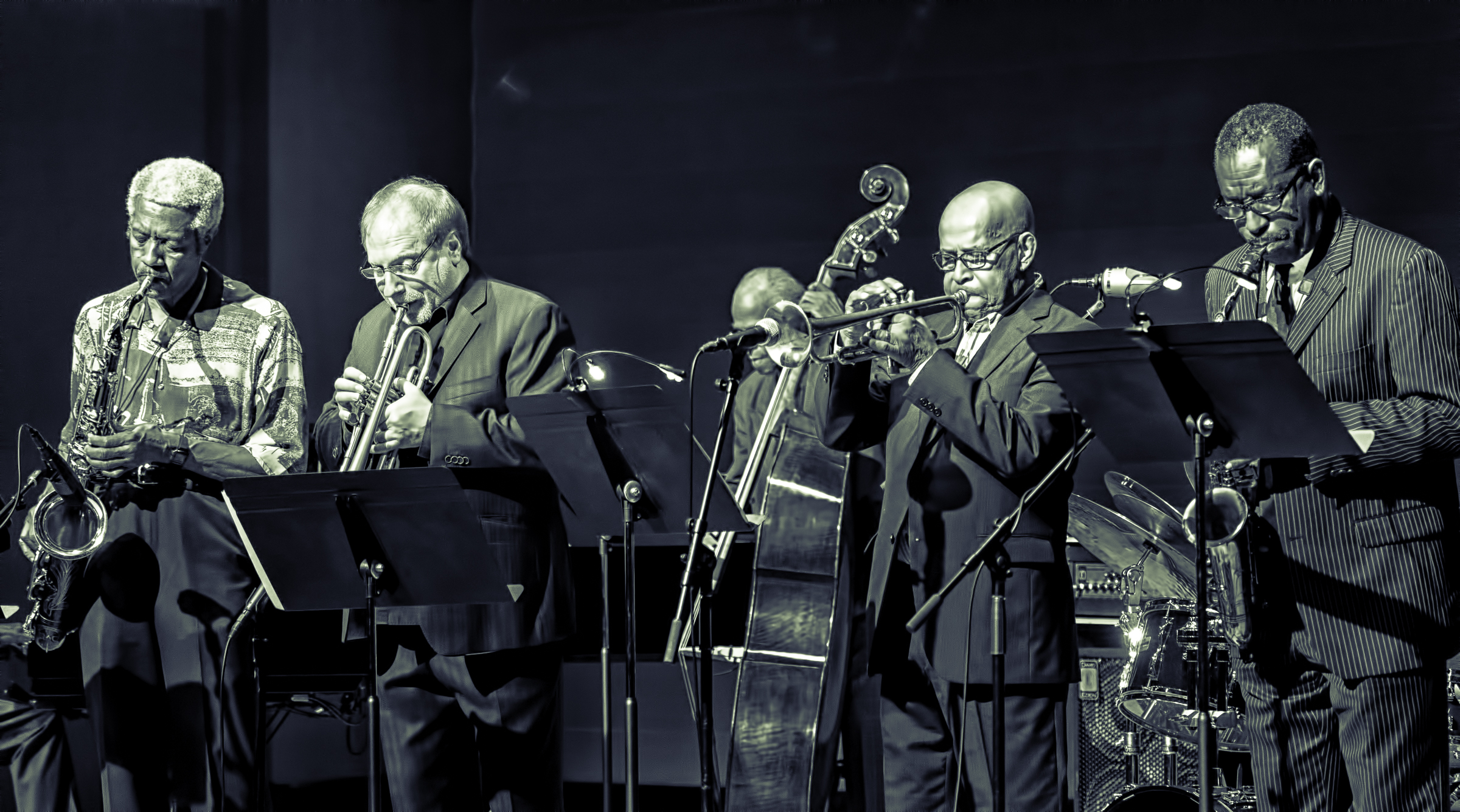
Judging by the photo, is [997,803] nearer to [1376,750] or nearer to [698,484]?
[1376,750]

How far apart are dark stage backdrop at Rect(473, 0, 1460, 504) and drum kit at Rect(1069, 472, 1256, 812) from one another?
1558 mm

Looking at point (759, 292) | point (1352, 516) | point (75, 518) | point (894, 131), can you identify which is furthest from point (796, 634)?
point (894, 131)

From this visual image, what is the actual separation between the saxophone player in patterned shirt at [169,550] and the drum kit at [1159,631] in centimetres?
230

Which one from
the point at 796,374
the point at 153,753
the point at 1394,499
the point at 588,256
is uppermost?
the point at 588,256

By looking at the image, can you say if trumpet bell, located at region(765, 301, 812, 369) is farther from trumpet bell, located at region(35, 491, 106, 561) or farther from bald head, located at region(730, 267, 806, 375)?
bald head, located at region(730, 267, 806, 375)

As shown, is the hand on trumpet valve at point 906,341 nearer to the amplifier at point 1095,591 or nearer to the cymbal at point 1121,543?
the cymbal at point 1121,543

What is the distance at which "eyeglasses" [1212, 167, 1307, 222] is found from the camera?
9.20 feet

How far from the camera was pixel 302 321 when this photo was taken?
5.55 m

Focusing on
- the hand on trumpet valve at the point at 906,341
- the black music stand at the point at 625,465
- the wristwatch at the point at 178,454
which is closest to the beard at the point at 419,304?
the black music stand at the point at 625,465

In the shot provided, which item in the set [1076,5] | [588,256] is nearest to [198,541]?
[588,256]

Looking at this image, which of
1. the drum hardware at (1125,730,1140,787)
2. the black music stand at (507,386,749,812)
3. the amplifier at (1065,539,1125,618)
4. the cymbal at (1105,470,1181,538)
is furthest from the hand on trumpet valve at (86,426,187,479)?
the drum hardware at (1125,730,1140,787)

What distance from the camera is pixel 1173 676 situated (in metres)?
3.79

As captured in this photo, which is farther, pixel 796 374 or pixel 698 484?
pixel 796 374

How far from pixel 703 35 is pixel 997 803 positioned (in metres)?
4.16
